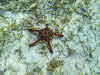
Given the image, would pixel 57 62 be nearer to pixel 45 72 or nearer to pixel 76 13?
pixel 45 72

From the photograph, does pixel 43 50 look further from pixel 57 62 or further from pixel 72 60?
pixel 72 60

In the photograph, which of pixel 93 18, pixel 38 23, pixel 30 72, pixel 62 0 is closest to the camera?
pixel 30 72

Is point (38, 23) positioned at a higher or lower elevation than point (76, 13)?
lower

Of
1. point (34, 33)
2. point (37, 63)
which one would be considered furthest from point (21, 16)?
point (37, 63)

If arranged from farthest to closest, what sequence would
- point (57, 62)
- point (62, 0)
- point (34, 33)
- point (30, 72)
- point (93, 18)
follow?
point (62, 0) → point (93, 18) → point (34, 33) → point (57, 62) → point (30, 72)

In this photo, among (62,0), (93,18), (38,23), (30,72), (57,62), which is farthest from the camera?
(62,0)

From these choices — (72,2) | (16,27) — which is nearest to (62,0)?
(72,2)

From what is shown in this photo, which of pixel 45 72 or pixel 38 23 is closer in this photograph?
pixel 45 72

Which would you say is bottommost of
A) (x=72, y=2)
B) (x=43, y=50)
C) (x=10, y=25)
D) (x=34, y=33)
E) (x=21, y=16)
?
(x=43, y=50)

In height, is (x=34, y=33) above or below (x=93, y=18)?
below
